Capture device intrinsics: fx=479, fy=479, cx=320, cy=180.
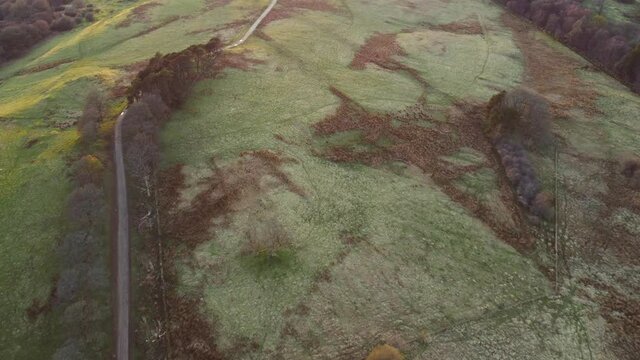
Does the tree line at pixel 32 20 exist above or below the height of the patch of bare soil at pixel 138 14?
below

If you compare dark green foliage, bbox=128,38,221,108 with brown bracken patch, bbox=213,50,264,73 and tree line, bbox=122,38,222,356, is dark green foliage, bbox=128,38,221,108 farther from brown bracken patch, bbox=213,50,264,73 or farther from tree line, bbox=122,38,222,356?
brown bracken patch, bbox=213,50,264,73

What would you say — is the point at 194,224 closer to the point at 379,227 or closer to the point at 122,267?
the point at 122,267

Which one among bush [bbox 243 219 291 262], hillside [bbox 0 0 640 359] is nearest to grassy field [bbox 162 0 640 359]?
hillside [bbox 0 0 640 359]

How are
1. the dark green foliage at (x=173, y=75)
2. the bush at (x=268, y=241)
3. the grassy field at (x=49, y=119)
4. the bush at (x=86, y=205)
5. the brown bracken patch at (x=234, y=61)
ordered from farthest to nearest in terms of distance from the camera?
the brown bracken patch at (x=234, y=61) → the dark green foliage at (x=173, y=75) → the bush at (x=86, y=205) → the bush at (x=268, y=241) → the grassy field at (x=49, y=119)

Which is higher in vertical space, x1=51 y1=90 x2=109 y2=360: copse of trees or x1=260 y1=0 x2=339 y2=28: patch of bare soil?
x1=260 y1=0 x2=339 y2=28: patch of bare soil

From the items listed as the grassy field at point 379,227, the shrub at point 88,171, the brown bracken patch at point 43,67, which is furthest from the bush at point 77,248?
the brown bracken patch at point 43,67

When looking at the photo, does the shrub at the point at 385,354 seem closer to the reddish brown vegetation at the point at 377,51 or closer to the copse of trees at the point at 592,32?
the reddish brown vegetation at the point at 377,51

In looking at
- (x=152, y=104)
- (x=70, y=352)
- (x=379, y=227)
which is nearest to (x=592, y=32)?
(x=379, y=227)
